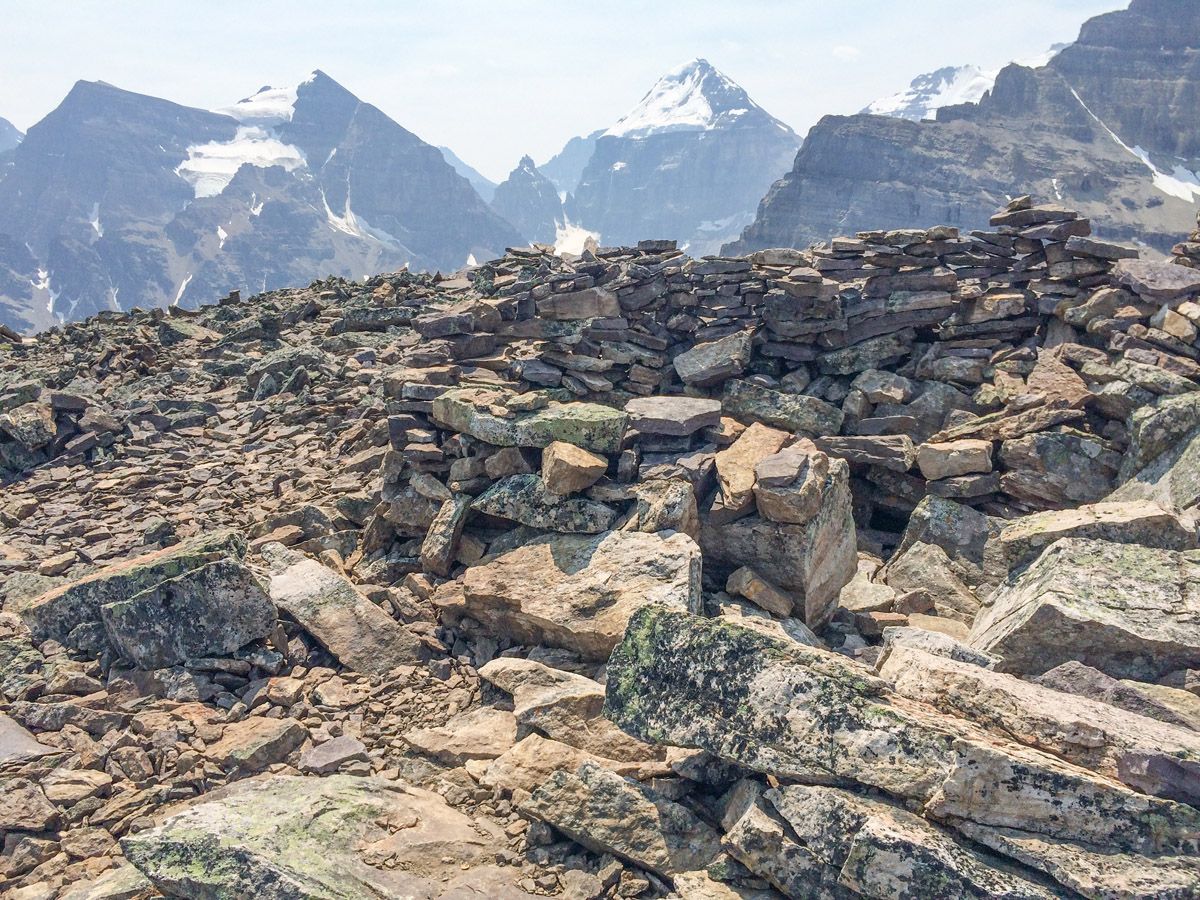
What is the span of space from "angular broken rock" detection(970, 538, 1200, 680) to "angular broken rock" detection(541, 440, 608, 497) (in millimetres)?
5131

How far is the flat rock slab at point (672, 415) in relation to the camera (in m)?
12.0

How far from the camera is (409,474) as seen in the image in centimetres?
1252

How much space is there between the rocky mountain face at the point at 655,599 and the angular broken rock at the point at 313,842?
1.3 inches

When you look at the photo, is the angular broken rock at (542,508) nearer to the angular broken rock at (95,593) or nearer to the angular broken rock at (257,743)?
the angular broken rock at (95,593)

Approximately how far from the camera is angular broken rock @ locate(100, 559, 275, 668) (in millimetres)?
9328

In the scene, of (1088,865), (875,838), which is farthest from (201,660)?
(1088,865)

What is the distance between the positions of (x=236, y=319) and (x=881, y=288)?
83.5 feet

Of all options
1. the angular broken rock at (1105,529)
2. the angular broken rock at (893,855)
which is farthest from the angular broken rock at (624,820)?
the angular broken rock at (1105,529)

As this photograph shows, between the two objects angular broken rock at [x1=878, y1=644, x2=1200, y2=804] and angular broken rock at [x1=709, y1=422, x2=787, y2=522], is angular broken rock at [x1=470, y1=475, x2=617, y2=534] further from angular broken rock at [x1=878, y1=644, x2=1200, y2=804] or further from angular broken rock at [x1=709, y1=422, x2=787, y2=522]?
angular broken rock at [x1=878, y1=644, x2=1200, y2=804]

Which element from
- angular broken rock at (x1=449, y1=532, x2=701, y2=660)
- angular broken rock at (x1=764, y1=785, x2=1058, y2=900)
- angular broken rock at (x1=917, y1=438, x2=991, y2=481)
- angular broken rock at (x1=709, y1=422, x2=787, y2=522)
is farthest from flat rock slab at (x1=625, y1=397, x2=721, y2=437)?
angular broken rock at (x1=764, y1=785, x2=1058, y2=900)

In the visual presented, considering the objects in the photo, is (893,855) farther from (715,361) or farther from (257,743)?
(715,361)

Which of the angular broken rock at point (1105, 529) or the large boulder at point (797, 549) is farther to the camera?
the large boulder at point (797, 549)

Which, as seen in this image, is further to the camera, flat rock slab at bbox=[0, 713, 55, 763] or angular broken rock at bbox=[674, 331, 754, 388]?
angular broken rock at bbox=[674, 331, 754, 388]

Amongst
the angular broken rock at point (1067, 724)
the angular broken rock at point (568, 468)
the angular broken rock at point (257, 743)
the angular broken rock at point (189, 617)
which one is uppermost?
the angular broken rock at point (568, 468)
